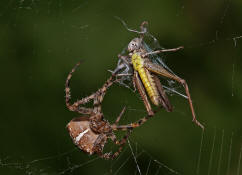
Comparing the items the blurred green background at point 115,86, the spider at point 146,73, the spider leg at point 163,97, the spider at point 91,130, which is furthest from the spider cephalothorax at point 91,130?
the blurred green background at point 115,86

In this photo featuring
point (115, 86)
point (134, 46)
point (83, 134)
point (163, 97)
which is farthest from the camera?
point (115, 86)

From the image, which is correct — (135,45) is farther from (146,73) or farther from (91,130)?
(91,130)

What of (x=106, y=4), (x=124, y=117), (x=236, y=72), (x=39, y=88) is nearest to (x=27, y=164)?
(x=39, y=88)

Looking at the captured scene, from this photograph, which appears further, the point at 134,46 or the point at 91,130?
the point at 91,130

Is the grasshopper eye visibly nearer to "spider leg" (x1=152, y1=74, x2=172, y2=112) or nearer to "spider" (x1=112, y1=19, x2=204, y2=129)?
"spider" (x1=112, y1=19, x2=204, y2=129)

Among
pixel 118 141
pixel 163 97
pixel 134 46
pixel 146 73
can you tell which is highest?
pixel 134 46

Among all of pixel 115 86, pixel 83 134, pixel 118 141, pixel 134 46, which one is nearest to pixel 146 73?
pixel 134 46

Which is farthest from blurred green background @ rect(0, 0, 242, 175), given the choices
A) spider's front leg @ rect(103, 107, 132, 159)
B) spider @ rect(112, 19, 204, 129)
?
spider @ rect(112, 19, 204, 129)
